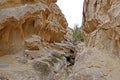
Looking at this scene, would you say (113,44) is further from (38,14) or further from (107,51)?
(38,14)

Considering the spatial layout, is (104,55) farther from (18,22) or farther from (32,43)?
(32,43)

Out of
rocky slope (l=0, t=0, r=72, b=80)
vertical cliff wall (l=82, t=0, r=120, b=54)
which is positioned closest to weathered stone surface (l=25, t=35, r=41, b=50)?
rocky slope (l=0, t=0, r=72, b=80)

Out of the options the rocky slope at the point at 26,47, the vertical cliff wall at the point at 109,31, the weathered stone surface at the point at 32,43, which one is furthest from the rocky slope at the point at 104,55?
the weathered stone surface at the point at 32,43

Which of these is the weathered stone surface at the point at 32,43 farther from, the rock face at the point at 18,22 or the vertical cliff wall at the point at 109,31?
the vertical cliff wall at the point at 109,31

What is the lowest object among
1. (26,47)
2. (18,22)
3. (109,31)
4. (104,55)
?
(26,47)

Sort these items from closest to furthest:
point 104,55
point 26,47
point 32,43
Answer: point 104,55 → point 26,47 → point 32,43

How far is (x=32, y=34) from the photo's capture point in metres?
15.2

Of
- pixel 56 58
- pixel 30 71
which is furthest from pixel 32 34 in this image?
pixel 30 71

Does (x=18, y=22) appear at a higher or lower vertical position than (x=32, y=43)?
higher

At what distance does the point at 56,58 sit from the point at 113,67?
7445 millimetres

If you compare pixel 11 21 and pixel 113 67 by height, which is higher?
pixel 11 21

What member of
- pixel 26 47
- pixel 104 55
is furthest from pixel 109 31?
pixel 26 47

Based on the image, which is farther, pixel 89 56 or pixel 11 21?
pixel 11 21

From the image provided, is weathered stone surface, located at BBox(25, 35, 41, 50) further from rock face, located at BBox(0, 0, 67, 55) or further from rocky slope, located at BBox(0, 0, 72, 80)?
rock face, located at BBox(0, 0, 67, 55)
